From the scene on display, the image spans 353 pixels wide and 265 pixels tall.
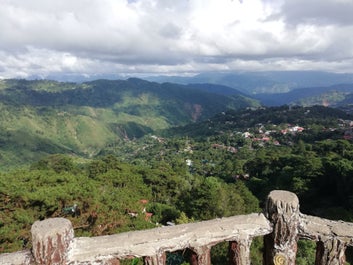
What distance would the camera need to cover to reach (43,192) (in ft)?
67.2

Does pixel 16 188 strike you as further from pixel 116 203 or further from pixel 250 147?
pixel 250 147

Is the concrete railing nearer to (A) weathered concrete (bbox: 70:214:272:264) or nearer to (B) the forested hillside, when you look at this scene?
(A) weathered concrete (bbox: 70:214:272:264)

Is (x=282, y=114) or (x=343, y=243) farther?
(x=282, y=114)

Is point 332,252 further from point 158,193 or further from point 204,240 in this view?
point 158,193

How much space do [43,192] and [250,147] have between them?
104400 millimetres

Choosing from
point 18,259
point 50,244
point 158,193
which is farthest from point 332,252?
point 158,193

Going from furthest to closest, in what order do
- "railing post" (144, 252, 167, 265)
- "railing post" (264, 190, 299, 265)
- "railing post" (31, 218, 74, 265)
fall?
"railing post" (264, 190, 299, 265)
"railing post" (144, 252, 167, 265)
"railing post" (31, 218, 74, 265)

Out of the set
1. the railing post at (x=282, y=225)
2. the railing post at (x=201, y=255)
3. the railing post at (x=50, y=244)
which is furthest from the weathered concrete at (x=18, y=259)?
the railing post at (x=282, y=225)

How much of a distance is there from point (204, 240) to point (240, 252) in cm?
74

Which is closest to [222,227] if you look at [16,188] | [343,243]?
[343,243]

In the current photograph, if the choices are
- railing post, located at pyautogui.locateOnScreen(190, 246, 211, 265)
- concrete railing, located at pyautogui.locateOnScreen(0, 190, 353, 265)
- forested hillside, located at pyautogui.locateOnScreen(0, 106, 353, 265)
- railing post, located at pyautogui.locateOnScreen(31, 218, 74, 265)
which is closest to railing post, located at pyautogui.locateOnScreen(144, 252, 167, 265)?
concrete railing, located at pyautogui.locateOnScreen(0, 190, 353, 265)

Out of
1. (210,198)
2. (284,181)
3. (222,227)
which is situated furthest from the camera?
(284,181)

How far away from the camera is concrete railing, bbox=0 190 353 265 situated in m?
3.98

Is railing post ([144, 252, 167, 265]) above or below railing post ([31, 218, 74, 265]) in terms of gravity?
below
